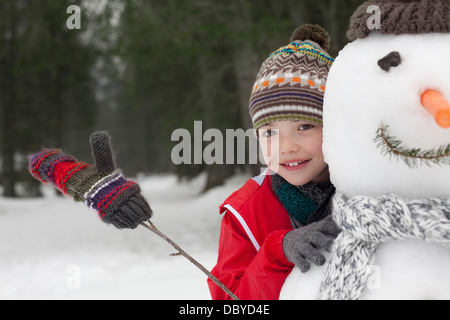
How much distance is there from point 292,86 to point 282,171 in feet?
1.00

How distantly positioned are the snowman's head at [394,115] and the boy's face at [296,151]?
32 centimetres

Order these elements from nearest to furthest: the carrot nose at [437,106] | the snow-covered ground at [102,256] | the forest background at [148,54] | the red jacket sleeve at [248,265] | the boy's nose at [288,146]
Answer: the carrot nose at [437,106], the red jacket sleeve at [248,265], the boy's nose at [288,146], the snow-covered ground at [102,256], the forest background at [148,54]

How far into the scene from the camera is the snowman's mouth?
3.19 ft

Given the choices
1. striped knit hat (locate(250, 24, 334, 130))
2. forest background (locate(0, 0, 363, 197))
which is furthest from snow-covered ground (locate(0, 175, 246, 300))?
forest background (locate(0, 0, 363, 197))

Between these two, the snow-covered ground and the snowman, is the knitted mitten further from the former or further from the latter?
the snow-covered ground

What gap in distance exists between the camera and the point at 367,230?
102 centimetres

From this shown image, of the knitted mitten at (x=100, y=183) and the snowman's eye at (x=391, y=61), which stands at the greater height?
the snowman's eye at (x=391, y=61)

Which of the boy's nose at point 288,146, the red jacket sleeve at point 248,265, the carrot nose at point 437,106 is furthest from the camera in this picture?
the boy's nose at point 288,146

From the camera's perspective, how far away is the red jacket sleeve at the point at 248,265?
129cm

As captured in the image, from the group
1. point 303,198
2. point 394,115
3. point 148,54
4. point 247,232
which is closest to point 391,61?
point 394,115

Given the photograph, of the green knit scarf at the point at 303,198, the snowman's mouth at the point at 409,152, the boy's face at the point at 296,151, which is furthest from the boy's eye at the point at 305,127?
the snowman's mouth at the point at 409,152

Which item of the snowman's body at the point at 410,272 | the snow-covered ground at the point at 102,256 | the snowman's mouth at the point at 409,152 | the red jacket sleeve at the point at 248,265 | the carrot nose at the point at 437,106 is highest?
the carrot nose at the point at 437,106

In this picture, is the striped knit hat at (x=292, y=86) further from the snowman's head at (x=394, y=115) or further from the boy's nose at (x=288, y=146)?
the snowman's head at (x=394, y=115)
